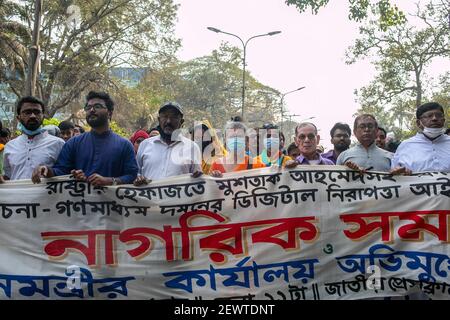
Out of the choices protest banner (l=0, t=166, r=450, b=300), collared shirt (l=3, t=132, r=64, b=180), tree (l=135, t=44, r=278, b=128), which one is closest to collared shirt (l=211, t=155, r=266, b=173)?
protest banner (l=0, t=166, r=450, b=300)

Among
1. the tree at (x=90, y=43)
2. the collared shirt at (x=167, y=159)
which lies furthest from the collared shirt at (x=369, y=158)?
the tree at (x=90, y=43)

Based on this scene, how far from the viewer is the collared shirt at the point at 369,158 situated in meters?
4.67

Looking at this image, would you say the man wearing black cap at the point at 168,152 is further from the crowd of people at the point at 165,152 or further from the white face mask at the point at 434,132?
the white face mask at the point at 434,132

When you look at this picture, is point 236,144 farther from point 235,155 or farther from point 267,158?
point 267,158

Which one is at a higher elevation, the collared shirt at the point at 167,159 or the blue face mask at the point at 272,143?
the blue face mask at the point at 272,143

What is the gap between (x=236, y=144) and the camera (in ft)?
16.6

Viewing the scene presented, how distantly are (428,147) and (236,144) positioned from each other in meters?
1.73

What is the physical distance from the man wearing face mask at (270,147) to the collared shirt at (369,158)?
2.09 feet

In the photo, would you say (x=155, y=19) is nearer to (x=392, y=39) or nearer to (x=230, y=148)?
(x=392, y=39)

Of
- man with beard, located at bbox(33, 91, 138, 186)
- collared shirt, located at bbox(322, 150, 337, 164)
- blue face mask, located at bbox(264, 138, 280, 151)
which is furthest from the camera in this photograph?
collared shirt, located at bbox(322, 150, 337, 164)

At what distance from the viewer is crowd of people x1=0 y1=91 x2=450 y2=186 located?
4.16 metres

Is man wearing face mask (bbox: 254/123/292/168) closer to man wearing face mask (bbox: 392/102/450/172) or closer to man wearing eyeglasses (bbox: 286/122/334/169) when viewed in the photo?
man wearing eyeglasses (bbox: 286/122/334/169)
